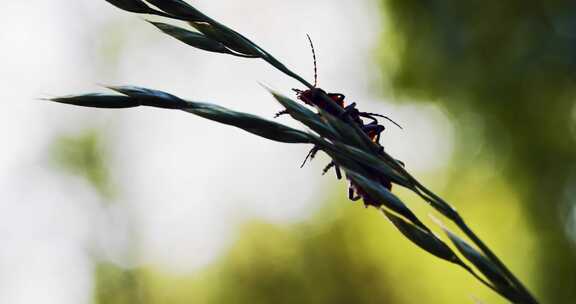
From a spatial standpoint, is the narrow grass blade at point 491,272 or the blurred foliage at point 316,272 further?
the blurred foliage at point 316,272

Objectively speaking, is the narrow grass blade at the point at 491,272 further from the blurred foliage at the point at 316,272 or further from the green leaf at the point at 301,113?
the blurred foliage at the point at 316,272

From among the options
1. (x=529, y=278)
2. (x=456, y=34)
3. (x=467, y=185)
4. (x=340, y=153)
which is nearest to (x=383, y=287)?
(x=467, y=185)

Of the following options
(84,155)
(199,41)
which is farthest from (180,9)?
(84,155)

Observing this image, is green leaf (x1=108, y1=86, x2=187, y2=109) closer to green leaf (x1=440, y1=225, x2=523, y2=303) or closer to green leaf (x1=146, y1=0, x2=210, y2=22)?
green leaf (x1=146, y1=0, x2=210, y2=22)

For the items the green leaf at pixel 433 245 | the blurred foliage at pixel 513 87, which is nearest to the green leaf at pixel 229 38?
the green leaf at pixel 433 245

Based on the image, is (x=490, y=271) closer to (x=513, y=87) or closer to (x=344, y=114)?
(x=344, y=114)

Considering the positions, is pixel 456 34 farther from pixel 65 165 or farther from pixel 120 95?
pixel 65 165
